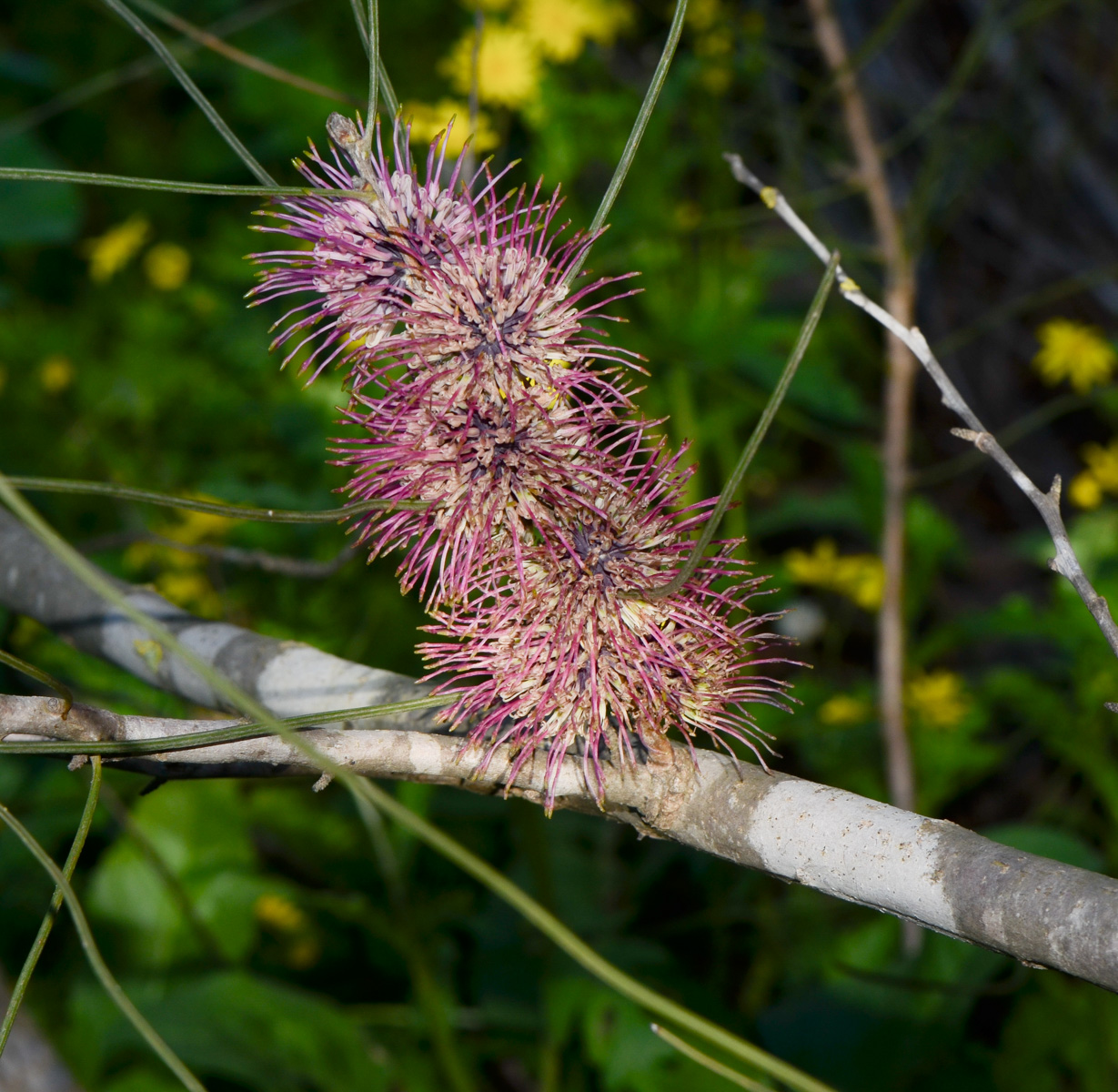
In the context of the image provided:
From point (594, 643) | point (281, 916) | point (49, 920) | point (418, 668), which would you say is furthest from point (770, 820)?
point (281, 916)

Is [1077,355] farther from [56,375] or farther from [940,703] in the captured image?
[56,375]

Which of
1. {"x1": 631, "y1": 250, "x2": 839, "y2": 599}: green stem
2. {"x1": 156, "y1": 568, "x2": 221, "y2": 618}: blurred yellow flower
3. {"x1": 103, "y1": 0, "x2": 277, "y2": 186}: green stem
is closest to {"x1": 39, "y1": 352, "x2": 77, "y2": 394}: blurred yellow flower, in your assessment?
{"x1": 156, "y1": 568, "x2": 221, "y2": 618}: blurred yellow flower

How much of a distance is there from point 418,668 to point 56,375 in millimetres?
935

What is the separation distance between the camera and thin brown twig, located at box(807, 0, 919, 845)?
1.33 metres

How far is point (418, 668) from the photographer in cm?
157

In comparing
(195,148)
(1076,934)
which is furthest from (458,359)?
(195,148)

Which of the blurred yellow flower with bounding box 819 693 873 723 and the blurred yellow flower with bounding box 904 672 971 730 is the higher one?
the blurred yellow flower with bounding box 904 672 971 730

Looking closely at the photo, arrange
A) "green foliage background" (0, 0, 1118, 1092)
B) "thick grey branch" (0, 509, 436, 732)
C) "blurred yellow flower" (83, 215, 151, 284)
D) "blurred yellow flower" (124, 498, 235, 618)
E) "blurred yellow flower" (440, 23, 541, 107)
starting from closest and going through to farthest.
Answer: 1. "thick grey branch" (0, 509, 436, 732)
2. "green foliage background" (0, 0, 1118, 1092)
3. "blurred yellow flower" (440, 23, 541, 107)
4. "blurred yellow flower" (124, 498, 235, 618)
5. "blurred yellow flower" (83, 215, 151, 284)

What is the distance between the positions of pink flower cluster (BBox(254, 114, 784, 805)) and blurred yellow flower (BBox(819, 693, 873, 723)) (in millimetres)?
1170

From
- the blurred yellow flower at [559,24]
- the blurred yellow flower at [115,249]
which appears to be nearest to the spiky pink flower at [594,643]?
the blurred yellow flower at [559,24]

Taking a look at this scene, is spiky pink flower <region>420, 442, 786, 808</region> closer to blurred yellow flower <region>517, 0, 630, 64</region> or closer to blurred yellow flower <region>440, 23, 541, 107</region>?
blurred yellow flower <region>440, 23, 541, 107</region>

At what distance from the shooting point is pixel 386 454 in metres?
0.52

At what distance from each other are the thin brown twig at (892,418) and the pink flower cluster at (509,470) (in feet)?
2.87

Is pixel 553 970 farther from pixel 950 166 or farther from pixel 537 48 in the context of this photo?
pixel 950 166
